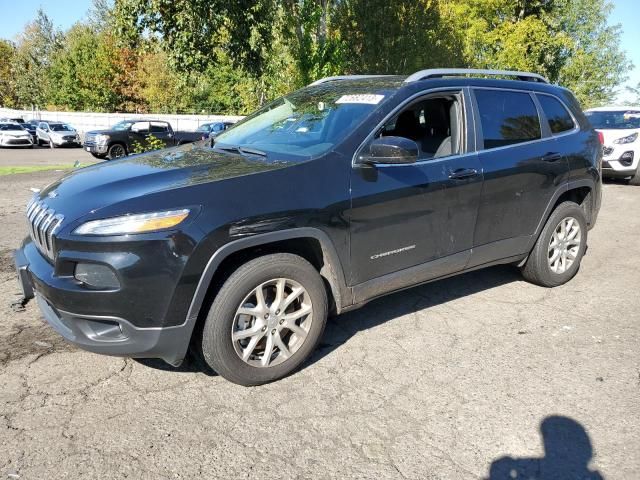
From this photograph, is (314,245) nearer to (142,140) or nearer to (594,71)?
(142,140)

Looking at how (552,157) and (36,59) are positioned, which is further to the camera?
(36,59)

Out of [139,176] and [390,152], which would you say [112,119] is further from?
[390,152]

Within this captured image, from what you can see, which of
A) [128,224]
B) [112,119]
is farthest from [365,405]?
[112,119]

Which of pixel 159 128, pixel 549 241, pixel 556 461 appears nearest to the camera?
pixel 556 461

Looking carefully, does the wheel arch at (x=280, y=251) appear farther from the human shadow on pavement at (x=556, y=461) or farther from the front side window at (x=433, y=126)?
the human shadow on pavement at (x=556, y=461)

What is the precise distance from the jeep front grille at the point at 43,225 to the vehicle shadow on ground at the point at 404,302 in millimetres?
1678

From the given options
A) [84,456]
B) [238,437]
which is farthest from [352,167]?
[84,456]

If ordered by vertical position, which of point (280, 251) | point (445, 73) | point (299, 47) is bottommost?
point (280, 251)

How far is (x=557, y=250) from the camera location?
15.9 ft

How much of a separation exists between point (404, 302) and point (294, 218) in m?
1.84

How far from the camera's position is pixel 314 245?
10.7 feet

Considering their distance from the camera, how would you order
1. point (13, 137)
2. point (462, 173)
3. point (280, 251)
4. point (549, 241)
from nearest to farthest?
point (280, 251) → point (462, 173) → point (549, 241) → point (13, 137)

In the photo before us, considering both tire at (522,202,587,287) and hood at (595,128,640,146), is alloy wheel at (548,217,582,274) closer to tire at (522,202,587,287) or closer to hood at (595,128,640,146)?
tire at (522,202,587,287)

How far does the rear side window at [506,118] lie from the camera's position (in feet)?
13.4
